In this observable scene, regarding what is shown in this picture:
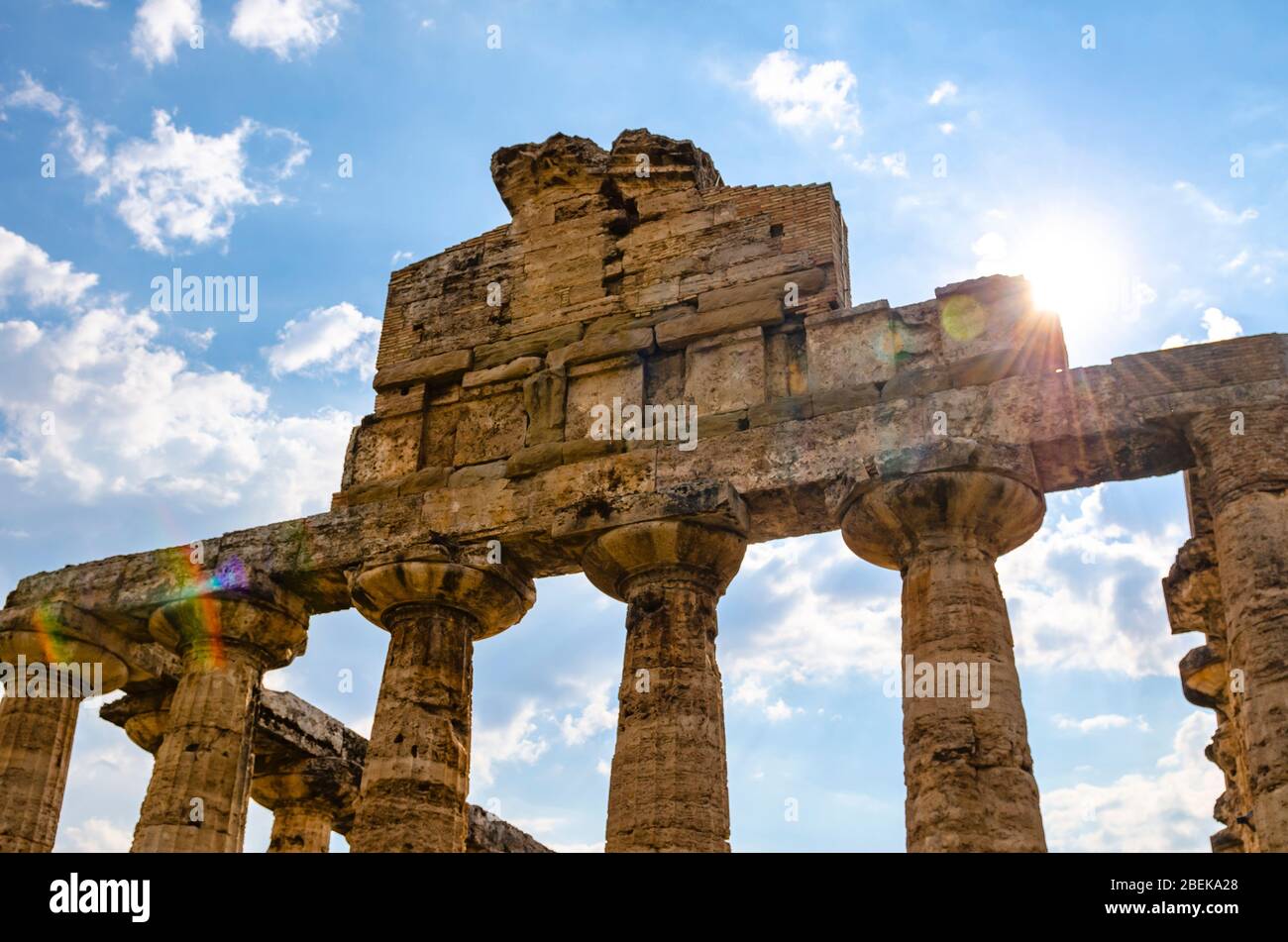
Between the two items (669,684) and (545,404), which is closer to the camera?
(669,684)

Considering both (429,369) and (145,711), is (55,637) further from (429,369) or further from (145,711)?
(429,369)

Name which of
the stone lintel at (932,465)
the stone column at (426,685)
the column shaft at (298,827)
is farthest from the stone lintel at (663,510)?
Result: the column shaft at (298,827)

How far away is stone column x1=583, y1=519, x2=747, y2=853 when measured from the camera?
11.9m

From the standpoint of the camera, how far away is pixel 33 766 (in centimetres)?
1545

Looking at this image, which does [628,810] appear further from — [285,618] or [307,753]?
[307,753]

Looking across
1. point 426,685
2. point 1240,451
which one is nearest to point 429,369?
point 426,685

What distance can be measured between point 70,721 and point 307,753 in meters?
3.39

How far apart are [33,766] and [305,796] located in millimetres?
4203

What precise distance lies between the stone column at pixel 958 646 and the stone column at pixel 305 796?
934cm

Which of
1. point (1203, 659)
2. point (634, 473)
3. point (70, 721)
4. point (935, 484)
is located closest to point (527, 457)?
point (634, 473)
